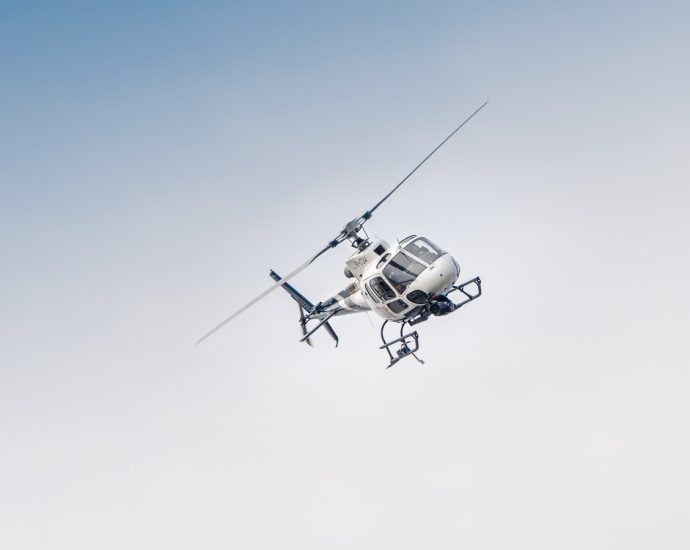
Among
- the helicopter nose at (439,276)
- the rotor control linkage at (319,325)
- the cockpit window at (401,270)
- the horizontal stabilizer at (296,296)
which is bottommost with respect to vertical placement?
the helicopter nose at (439,276)

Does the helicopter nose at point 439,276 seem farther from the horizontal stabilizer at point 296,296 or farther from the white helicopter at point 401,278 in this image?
the horizontal stabilizer at point 296,296

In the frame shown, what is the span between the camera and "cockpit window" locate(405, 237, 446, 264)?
38844mm

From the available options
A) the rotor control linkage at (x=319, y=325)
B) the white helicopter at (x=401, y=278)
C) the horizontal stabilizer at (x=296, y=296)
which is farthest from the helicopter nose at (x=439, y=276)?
the horizontal stabilizer at (x=296, y=296)

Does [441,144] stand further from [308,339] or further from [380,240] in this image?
[308,339]

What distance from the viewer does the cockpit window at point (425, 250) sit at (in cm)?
3884

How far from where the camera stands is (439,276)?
125 ft

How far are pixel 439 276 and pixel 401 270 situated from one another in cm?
216

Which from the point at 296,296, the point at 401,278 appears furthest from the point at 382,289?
the point at 296,296

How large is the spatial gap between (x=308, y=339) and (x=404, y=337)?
9.59 meters

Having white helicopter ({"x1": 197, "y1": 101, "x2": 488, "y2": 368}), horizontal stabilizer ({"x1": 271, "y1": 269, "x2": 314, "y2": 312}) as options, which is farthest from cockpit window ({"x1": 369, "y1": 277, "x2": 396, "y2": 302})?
horizontal stabilizer ({"x1": 271, "y1": 269, "x2": 314, "y2": 312})

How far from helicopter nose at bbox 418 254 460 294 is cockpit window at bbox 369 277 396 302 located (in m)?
2.03

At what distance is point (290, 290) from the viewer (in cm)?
4997

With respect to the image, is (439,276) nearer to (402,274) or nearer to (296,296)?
(402,274)

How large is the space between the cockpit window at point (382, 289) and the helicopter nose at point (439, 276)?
2.03 metres
